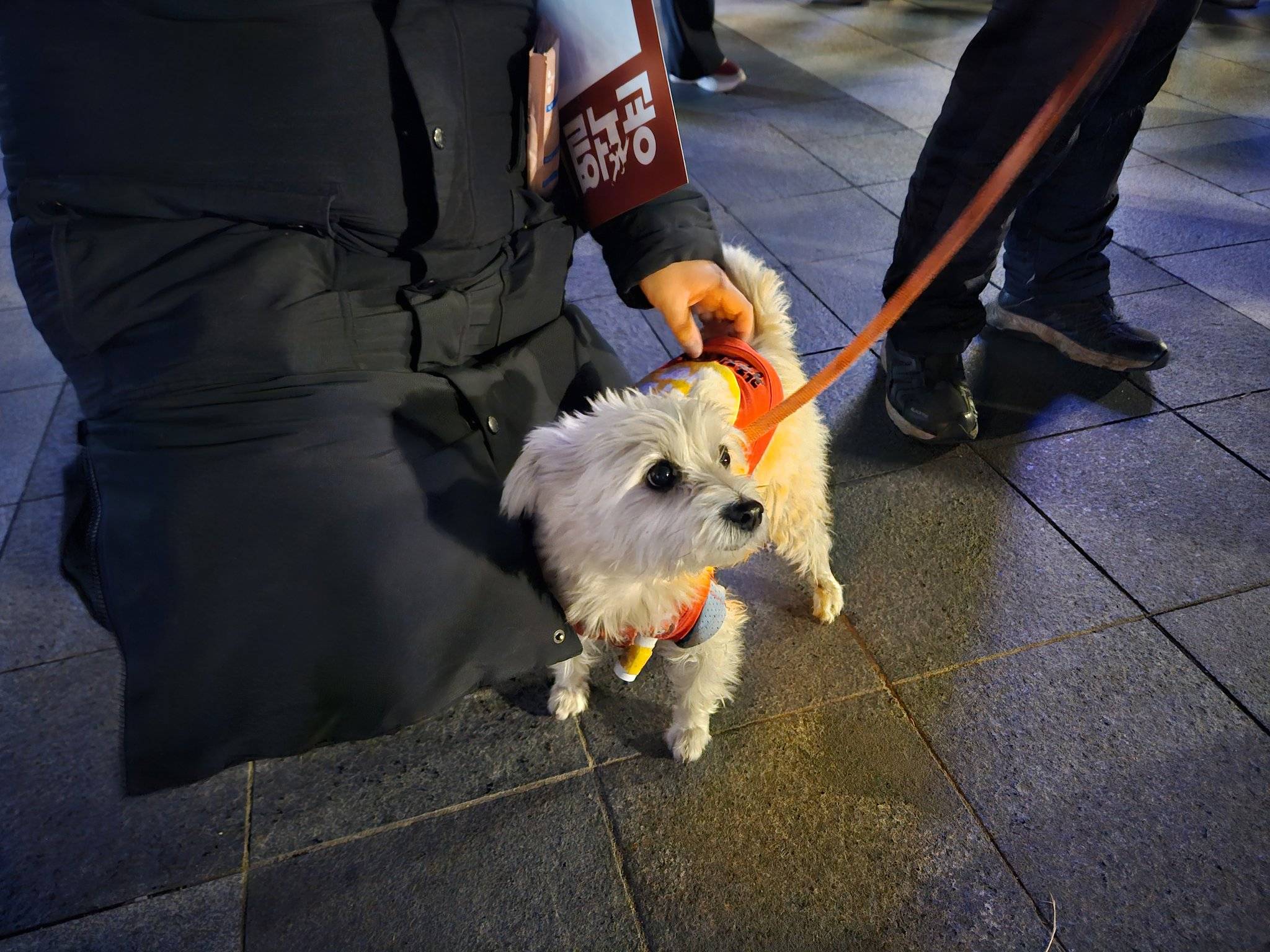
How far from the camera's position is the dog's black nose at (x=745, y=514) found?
1471mm

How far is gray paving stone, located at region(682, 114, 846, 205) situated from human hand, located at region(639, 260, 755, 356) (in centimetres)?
269

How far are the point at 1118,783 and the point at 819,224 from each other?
3239mm

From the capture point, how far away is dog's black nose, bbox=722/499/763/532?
1.47m

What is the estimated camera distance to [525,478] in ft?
5.33

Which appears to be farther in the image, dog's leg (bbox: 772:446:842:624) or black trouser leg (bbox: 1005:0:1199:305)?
black trouser leg (bbox: 1005:0:1199:305)

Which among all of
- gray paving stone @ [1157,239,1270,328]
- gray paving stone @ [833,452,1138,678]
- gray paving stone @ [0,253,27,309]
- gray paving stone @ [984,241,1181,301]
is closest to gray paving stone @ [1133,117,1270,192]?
gray paving stone @ [1157,239,1270,328]

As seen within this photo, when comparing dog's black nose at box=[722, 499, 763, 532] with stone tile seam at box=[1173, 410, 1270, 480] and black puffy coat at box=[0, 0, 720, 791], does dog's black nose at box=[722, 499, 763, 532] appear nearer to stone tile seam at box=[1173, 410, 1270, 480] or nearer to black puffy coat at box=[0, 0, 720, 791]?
black puffy coat at box=[0, 0, 720, 791]

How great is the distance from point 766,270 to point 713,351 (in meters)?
0.35

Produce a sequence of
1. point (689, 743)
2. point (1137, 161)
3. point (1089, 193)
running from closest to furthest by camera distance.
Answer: point (689, 743)
point (1089, 193)
point (1137, 161)

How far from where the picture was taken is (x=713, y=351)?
1.99m

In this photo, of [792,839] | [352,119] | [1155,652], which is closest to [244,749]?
[792,839]

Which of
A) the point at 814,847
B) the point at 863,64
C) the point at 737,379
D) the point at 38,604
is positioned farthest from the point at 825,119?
the point at 38,604

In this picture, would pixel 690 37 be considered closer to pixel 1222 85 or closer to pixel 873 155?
pixel 873 155

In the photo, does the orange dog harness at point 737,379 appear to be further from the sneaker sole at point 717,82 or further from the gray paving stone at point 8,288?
the sneaker sole at point 717,82
